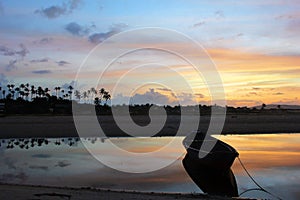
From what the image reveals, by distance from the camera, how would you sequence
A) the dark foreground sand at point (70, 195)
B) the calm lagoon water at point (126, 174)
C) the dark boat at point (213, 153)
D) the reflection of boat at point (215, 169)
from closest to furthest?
the dark foreground sand at point (70, 195) < the calm lagoon water at point (126, 174) < the reflection of boat at point (215, 169) < the dark boat at point (213, 153)

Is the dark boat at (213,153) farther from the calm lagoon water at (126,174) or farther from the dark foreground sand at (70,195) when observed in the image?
the dark foreground sand at (70,195)

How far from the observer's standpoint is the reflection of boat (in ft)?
47.2

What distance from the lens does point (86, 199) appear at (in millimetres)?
10391

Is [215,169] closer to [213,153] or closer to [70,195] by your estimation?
[213,153]

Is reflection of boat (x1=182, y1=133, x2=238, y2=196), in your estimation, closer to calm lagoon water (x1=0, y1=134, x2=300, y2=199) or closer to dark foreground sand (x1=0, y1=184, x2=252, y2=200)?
calm lagoon water (x1=0, y1=134, x2=300, y2=199)

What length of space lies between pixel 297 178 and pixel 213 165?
3.33 metres

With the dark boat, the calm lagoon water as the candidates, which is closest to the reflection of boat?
the dark boat

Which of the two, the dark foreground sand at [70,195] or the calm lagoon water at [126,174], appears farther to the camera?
the calm lagoon water at [126,174]

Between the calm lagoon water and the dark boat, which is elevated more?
the dark boat

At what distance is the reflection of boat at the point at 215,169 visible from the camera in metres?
14.4

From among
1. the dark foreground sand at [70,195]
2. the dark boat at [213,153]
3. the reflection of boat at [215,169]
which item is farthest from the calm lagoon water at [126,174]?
the dark foreground sand at [70,195]

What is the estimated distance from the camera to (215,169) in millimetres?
16016

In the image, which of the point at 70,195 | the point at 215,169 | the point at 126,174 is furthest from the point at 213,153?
the point at 70,195

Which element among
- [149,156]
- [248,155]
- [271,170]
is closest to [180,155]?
[149,156]
